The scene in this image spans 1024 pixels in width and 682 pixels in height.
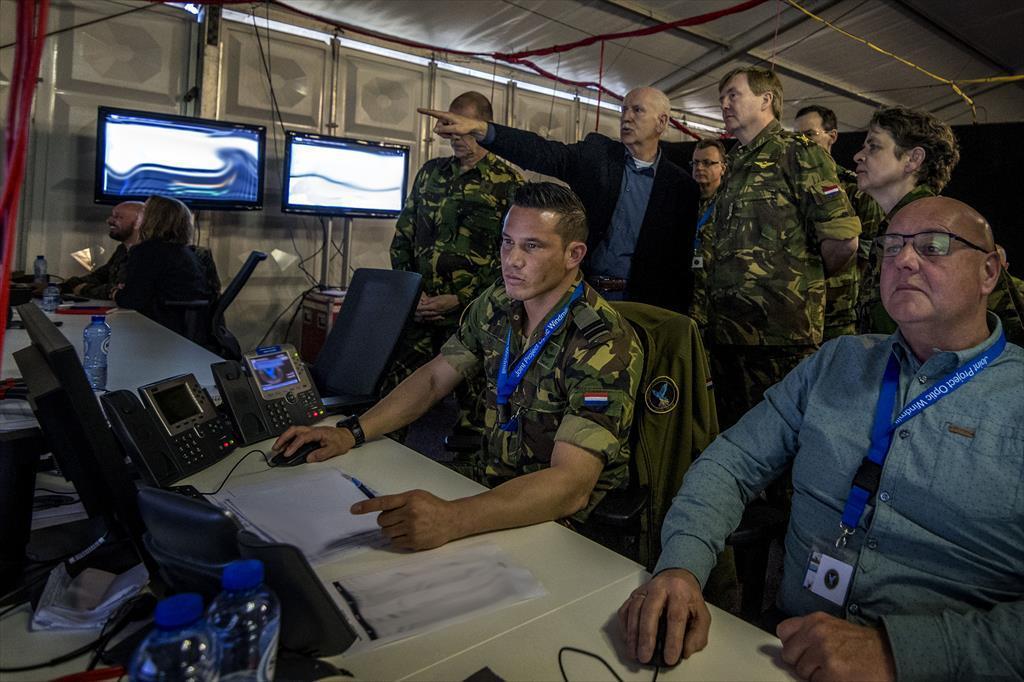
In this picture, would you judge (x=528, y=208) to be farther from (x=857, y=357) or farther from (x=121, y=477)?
(x=121, y=477)

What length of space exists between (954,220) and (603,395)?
71 cm

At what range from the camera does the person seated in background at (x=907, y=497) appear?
3.16 feet

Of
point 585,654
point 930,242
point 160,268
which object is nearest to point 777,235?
point 930,242

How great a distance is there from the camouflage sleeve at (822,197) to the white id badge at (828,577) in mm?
1664

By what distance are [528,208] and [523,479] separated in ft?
2.44

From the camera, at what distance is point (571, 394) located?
1.58 m

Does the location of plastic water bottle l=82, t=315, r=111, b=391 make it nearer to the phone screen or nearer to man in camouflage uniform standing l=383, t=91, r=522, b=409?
the phone screen

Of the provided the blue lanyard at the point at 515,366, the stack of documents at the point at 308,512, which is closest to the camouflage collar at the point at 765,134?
the blue lanyard at the point at 515,366

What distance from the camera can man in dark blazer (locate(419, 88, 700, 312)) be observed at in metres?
2.91

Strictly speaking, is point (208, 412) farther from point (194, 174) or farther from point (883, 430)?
point (194, 174)

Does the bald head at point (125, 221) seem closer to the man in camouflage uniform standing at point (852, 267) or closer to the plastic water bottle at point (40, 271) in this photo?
the plastic water bottle at point (40, 271)

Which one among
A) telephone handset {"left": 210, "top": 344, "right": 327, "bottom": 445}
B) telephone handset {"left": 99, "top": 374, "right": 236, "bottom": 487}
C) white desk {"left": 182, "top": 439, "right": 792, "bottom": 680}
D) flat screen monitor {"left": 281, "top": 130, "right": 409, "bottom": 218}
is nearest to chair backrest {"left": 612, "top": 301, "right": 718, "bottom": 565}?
white desk {"left": 182, "top": 439, "right": 792, "bottom": 680}

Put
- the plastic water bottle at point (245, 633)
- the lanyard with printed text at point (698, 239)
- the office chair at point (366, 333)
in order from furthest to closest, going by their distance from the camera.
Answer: the lanyard with printed text at point (698, 239) → the office chair at point (366, 333) → the plastic water bottle at point (245, 633)

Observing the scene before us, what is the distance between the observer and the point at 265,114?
519 cm
